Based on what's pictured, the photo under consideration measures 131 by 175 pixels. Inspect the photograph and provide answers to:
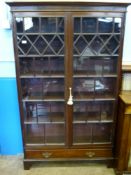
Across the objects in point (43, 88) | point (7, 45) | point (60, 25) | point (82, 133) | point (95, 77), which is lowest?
point (82, 133)

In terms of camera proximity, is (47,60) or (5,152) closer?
(47,60)

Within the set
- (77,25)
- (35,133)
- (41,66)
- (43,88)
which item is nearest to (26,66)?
(41,66)

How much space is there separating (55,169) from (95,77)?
1.14 m

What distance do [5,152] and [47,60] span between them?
1.35 m

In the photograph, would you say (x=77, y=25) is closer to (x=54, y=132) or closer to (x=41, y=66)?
(x=41, y=66)

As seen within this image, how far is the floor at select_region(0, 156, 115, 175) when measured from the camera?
221cm

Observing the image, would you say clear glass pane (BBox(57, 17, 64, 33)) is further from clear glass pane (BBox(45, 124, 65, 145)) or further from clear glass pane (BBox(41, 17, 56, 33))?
clear glass pane (BBox(45, 124, 65, 145))

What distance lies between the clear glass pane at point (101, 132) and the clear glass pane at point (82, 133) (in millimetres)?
57

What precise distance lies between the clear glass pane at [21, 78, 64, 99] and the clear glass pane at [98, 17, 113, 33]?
62cm

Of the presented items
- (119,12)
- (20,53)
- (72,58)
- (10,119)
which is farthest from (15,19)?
(10,119)

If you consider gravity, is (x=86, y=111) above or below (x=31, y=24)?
below

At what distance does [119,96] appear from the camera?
1999mm

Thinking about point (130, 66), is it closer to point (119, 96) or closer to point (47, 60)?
point (119, 96)

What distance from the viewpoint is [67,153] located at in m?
2.21
